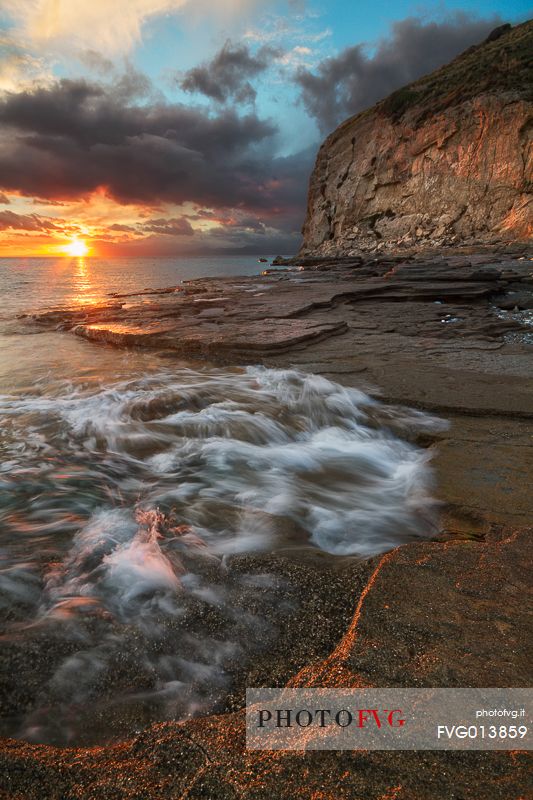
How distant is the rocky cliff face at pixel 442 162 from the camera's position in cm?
3459

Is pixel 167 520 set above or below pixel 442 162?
below

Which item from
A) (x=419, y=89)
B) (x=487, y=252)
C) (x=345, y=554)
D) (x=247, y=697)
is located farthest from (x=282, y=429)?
(x=419, y=89)

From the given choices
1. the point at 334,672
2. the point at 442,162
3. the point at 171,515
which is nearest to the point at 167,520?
the point at 171,515

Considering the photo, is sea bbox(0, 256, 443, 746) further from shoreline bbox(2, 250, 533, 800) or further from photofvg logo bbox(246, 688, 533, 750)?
photofvg logo bbox(246, 688, 533, 750)

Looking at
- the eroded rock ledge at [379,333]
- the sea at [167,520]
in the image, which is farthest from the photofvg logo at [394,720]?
the eroded rock ledge at [379,333]

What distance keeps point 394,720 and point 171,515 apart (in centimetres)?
175

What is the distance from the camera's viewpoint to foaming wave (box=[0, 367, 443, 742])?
4.81 ft

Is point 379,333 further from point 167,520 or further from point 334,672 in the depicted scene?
point 334,672

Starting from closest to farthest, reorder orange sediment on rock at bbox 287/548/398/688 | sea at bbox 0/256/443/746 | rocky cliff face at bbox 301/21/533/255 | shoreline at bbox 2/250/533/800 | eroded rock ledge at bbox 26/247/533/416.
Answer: shoreline at bbox 2/250/533/800 → orange sediment on rock at bbox 287/548/398/688 → sea at bbox 0/256/443/746 → eroded rock ledge at bbox 26/247/533/416 → rocky cliff face at bbox 301/21/533/255

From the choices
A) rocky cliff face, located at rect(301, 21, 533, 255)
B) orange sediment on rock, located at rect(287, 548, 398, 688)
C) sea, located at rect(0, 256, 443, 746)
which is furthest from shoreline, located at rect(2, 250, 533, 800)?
rocky cliff face, located at rect(301, 21, 533, 255)

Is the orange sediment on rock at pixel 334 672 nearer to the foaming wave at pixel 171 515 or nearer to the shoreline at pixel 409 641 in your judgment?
the shoreline at pixel 409 641

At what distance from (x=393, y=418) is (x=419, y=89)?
5762 centimetres

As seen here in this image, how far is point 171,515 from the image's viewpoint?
2533 millimetres

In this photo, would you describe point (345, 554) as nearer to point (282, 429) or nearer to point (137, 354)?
point (282, 429)
